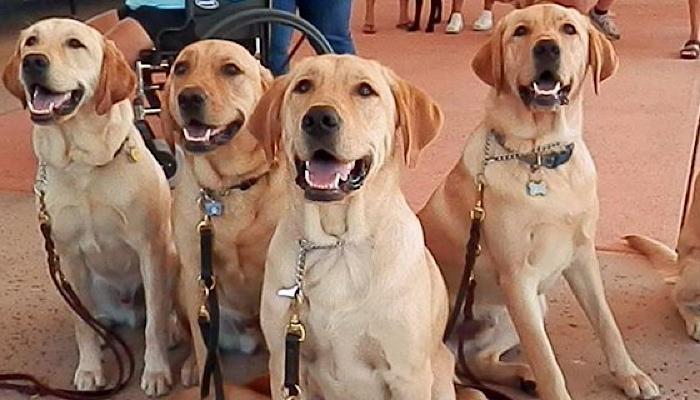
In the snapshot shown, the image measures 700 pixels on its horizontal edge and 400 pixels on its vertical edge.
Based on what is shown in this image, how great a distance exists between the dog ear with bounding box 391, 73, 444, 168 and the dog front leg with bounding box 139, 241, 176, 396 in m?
0.95

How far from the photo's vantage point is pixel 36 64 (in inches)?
106

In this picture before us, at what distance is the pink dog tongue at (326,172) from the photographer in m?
2.04

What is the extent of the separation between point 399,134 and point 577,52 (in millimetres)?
702

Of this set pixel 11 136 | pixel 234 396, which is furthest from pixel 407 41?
pixel 234 396

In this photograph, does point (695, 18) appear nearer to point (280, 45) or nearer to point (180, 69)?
point (280, 45)

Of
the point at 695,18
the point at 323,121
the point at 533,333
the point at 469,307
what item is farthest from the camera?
the point at 695,18

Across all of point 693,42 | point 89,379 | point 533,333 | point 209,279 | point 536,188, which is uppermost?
point 536,188

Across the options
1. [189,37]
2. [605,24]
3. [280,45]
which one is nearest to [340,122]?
[189,37]

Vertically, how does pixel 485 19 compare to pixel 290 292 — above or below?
below

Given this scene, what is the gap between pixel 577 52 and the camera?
2.60 metres

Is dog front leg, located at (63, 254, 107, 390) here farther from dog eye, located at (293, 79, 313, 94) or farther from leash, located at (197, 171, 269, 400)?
dog eye, located at (293, 79, 313, 94)

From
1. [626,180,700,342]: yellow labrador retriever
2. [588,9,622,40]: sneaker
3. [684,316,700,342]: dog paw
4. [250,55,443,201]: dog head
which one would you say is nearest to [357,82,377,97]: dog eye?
[250,55,443,201]: dog head

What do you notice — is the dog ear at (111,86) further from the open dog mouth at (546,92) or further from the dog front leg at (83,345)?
the open dog mouth at (546,92)

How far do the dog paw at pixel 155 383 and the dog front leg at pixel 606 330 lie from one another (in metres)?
1.19
